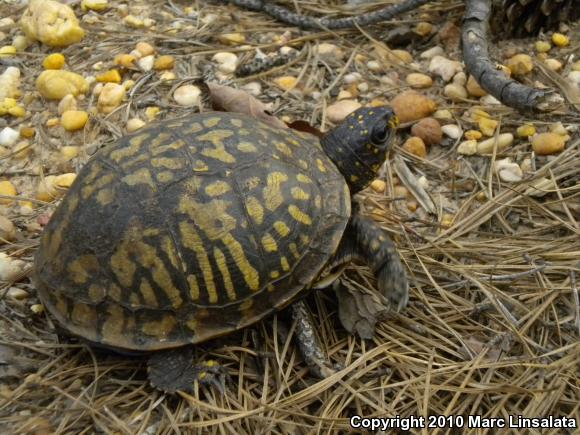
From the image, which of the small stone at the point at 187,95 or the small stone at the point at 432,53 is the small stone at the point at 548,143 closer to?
the small stone at the point at 432,53

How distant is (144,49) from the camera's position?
325 cm

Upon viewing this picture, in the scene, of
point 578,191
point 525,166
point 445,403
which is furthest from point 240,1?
point 445,403

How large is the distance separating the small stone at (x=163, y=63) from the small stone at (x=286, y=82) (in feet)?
1.97

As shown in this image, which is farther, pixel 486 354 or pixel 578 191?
pixel 578 191

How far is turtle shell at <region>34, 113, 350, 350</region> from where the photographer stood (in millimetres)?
1809

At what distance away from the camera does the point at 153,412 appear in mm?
1898

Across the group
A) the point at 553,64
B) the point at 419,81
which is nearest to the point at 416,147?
the point at 419,81

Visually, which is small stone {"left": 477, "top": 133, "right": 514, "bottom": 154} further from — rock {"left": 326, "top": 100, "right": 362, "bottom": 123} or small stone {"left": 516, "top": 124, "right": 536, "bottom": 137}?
rock {"left": 326, "top": 100, "right": 362, "bottom": 123}

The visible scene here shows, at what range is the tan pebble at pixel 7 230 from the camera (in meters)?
2.39

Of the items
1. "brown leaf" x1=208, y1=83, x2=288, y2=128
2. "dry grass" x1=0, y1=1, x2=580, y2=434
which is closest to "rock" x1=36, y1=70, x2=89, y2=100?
"dry grass" x1=0, y1=1, x2=580, y2=434

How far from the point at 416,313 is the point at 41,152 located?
1948 millimetres

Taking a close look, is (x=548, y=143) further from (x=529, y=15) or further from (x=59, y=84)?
(x=59, y=84)

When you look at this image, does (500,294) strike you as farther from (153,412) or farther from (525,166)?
(153,412)

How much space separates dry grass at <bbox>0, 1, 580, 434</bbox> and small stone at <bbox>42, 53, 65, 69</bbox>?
747 mm
